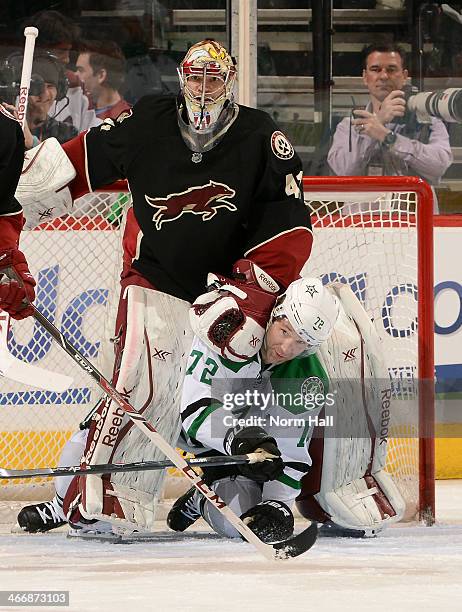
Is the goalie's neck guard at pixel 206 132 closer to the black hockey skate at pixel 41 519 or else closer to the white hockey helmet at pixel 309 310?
the white hockey helmet at pixel 309 310

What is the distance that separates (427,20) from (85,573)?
7.80 ft

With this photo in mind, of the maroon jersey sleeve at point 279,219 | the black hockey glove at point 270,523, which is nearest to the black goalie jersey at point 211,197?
the maroon jersey sleeve at point 279,219

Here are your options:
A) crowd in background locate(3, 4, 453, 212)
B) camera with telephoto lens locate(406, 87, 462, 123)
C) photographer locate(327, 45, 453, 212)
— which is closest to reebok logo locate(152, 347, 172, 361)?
crowd in background locate(3, 4, 453, 212)

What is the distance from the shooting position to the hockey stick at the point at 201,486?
9.51 ft

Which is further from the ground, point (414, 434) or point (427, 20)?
point (427, 20)

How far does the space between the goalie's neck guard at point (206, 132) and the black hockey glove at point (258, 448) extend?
641 mm

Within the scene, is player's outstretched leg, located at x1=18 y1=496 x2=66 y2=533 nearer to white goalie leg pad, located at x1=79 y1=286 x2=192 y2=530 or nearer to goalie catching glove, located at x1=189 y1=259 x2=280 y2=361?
white goalie leg pad, located at x1=79 y1=286 x2=192 y2=530

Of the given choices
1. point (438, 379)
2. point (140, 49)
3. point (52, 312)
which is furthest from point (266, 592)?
point (140, 49)

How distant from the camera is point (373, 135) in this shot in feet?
14.5

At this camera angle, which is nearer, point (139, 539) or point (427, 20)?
point (139, 539)

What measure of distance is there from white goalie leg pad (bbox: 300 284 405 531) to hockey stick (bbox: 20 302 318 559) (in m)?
0.32

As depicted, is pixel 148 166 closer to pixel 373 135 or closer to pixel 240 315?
pixel 240 315

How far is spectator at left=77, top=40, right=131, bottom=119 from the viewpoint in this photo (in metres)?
4.36

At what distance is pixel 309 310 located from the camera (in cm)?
308
